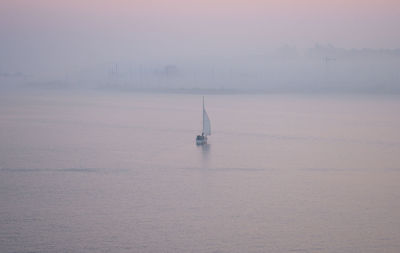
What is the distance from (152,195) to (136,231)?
3.86m

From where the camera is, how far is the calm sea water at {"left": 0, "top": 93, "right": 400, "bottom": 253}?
44.4 feet

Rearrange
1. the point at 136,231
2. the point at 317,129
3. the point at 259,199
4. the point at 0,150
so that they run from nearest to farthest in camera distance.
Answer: the point at 136,231 < the point at 259,199 < the point at 0,150 < the point at 317,129

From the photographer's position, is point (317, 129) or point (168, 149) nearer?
point (168, 149)

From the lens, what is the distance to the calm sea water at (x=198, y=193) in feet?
44.4

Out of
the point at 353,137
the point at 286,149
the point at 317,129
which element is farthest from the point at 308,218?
the point at 317,129

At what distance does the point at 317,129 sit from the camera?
128ft

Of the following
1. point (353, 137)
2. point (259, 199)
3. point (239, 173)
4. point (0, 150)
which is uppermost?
point (353, 137)

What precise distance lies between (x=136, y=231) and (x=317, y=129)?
27430mm

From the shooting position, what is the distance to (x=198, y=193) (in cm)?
1842

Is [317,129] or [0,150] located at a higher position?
[317,129]

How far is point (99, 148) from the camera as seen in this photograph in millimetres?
28156

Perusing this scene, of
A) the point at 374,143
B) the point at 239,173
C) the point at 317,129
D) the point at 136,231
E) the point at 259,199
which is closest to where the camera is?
the point at 136,231

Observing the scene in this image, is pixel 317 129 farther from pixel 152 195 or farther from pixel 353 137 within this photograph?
pixel 152 195

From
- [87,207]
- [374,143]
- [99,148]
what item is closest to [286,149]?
[374,143]
